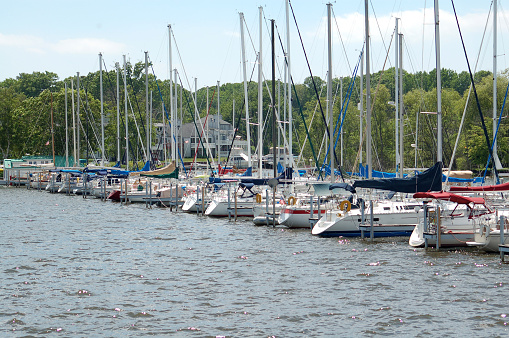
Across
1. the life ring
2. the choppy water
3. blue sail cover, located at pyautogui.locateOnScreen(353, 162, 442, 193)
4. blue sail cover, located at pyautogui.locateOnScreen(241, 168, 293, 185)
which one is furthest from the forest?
the choppy water

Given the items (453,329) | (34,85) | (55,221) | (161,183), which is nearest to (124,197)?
(161,183)

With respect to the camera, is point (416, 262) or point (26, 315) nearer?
point (26, 315)

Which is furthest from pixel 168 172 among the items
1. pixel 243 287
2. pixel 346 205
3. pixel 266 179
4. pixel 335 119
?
pixel 243 287

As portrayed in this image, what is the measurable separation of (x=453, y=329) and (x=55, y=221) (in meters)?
37.7

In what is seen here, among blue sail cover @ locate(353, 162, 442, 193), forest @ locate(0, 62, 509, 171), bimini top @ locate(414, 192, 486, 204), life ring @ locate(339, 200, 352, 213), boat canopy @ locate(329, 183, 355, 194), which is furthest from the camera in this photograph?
forest @ locate(0, 62, 509, 171)

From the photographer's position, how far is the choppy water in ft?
68.7

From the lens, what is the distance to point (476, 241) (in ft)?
103

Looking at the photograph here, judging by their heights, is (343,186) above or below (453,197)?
above

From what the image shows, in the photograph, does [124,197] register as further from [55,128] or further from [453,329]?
[55,128]

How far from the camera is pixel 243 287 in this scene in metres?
26.2

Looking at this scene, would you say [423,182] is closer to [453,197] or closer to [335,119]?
[453,197]

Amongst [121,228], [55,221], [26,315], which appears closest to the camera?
[26,315]

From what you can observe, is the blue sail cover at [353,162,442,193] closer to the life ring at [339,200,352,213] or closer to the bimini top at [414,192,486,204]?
the bimini top at [414,192,486,204]

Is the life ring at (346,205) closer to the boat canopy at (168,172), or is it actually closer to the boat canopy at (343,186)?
the boat canopy at (343,186)
